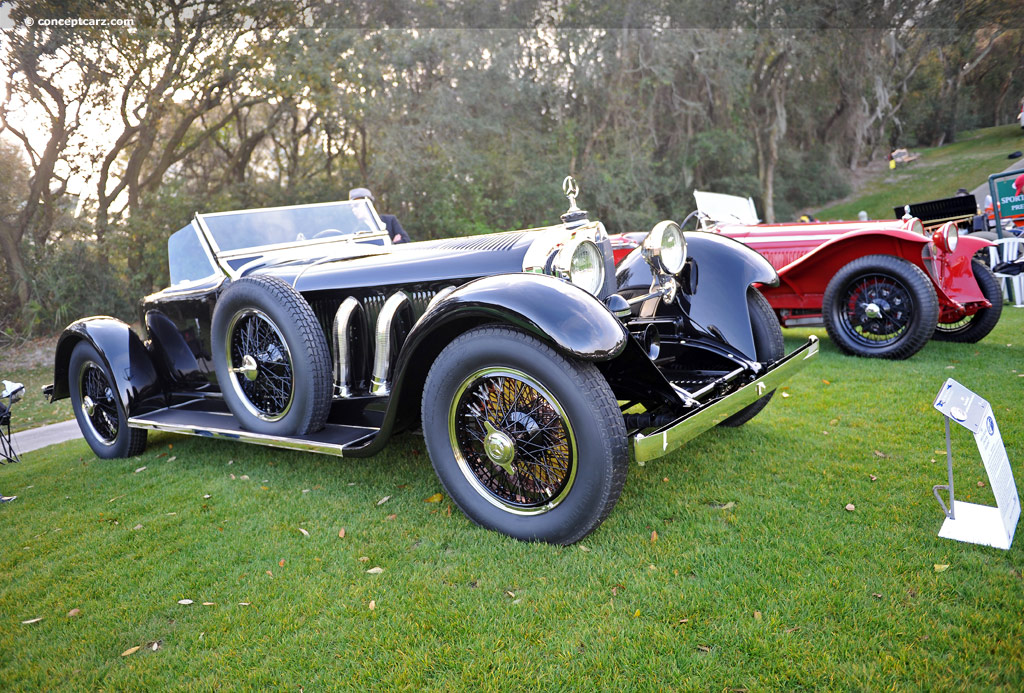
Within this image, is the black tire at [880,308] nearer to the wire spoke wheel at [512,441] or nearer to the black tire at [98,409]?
the wire spoke wheel at [512,441]

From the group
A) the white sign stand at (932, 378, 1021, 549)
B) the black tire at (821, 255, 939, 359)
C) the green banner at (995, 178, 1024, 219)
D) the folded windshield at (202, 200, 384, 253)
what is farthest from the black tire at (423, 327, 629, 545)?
the green banner at (995, 178, 1024, 219)

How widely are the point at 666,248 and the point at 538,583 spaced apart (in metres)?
1.94

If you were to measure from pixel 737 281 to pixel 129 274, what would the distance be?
11.8 meters

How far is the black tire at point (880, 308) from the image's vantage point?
5.11 m

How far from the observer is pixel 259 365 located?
3.48 metres

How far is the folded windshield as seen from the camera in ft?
13.6

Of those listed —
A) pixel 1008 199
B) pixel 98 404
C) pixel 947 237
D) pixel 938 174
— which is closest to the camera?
pixel 98 404

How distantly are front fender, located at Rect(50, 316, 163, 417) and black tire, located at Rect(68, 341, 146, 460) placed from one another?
87 mm

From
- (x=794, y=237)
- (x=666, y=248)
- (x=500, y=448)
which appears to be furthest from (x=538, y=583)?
(x=794, y=237)

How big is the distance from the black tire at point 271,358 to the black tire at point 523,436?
79 cm

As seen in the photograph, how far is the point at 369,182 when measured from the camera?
47.4 ft

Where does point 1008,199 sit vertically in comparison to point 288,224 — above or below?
below

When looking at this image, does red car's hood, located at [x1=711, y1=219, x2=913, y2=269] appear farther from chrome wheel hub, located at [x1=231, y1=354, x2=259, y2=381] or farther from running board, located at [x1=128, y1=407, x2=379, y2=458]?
chrome wheel hub, located at [x1=231, y1=354, x2=259, y2=381]

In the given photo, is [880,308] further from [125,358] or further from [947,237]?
[125,358]
